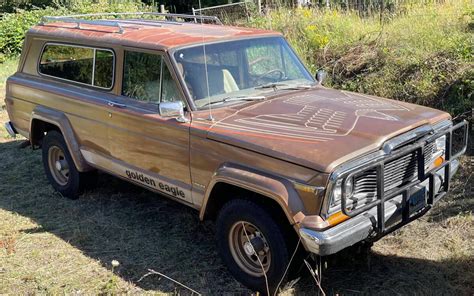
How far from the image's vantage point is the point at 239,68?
181 inches

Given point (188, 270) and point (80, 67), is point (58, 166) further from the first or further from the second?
point (188, 270)

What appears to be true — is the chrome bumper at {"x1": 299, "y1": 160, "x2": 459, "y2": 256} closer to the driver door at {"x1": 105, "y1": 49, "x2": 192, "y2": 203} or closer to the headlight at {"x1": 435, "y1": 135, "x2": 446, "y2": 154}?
the headlight at {"x1": 435, "y1": 135, "x2": 446, "y2": 154}

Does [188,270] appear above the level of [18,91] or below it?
below

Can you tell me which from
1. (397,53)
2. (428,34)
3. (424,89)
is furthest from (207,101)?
(428,34)

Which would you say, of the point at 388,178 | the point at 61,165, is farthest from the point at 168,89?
the point at 61,165

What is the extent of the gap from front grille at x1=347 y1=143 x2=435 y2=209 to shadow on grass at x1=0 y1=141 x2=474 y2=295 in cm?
82

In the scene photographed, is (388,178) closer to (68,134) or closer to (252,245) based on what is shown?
(252,245)

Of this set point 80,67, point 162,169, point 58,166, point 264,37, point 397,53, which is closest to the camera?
point 162,169

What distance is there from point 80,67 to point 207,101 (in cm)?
192

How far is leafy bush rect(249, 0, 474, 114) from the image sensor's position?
700 centimetres

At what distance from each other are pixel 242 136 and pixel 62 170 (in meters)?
3.13

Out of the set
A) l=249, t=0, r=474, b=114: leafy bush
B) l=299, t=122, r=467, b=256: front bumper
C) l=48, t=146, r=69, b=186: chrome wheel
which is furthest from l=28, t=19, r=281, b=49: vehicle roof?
l=249, t=0, r=474, b=114: leafy bush

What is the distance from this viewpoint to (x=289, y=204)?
334cm

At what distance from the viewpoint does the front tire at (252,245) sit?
3574 mm
